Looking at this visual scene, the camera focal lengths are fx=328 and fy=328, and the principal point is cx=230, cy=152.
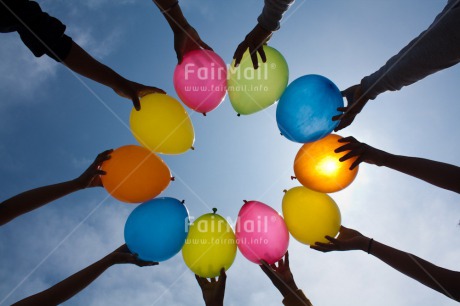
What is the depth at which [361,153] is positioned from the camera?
221cm

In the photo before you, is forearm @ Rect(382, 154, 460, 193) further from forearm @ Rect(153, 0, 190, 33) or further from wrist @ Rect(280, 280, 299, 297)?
forearm @ Rect(153, 0, 190, 33)

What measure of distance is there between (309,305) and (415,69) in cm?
175

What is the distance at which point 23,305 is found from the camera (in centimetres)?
195

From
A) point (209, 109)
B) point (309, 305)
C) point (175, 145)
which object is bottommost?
point (309, 305)

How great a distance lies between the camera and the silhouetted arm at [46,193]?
6.73ft

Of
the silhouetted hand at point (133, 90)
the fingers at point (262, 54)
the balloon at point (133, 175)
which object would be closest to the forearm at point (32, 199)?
the balloon at point (133, 175)

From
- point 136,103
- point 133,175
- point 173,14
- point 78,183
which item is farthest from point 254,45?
point 78,183

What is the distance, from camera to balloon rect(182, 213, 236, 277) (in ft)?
8.31

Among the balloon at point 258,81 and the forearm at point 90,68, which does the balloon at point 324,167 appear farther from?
the forearm at point 90,68

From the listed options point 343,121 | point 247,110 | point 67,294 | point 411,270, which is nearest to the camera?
point 411,270

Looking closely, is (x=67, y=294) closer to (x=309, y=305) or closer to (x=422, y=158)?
(x=309, y=305)

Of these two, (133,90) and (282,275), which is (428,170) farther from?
(133,90)

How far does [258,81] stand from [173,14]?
87cm

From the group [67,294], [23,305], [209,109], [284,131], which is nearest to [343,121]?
[284,131]
